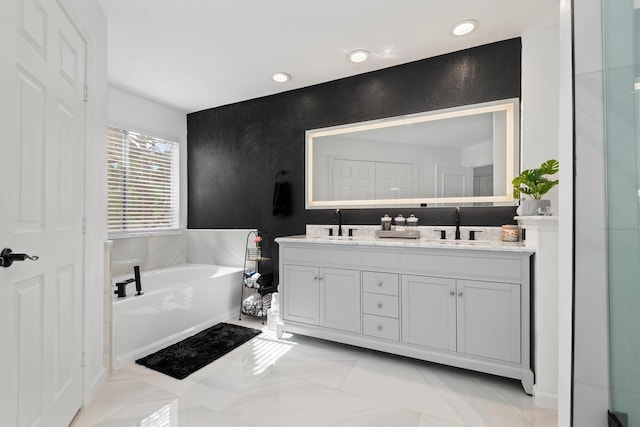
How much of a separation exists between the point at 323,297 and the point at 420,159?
1.53m

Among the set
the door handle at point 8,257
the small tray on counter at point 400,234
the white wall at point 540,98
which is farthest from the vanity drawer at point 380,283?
→ the door handle at point 8,257

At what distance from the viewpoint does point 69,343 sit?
1.62 m

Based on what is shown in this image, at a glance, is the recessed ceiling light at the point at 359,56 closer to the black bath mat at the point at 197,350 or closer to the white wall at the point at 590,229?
the white wall at the point at 590,229

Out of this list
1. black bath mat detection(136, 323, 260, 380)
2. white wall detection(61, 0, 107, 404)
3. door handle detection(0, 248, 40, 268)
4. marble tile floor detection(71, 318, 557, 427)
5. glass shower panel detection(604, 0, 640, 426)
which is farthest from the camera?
black bath mat detection(136, 323, 260, 380)

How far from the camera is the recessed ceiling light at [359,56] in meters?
2.58

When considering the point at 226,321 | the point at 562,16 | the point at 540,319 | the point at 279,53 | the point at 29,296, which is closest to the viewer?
the point at 562,16

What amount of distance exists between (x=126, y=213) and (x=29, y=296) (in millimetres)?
2316

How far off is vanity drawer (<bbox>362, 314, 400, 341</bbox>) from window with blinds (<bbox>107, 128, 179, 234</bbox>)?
9.18ft

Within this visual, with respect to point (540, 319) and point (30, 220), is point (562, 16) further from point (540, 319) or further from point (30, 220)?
point (30, 220)

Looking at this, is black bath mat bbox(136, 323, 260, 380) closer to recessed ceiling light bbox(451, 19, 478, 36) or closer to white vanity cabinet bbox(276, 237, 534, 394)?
white vanity cabinet bbox(276, 237, 534, 394)

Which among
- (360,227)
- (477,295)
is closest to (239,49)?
(360,227)

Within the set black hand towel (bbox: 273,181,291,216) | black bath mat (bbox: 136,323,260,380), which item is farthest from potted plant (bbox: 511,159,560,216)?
black bath mat (bbox: 136,323,260,380)

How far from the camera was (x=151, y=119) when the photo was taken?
3.62 meters

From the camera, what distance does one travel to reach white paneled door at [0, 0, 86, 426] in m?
1.14
